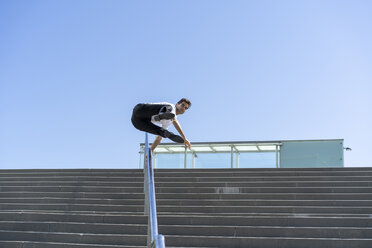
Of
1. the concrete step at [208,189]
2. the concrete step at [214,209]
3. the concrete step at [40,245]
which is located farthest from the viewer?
the concrete step at [208,189]

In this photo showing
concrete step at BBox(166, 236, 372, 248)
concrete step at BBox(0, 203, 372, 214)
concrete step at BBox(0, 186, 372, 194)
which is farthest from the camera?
concrete step at BBox(0, 186, 372, 194)

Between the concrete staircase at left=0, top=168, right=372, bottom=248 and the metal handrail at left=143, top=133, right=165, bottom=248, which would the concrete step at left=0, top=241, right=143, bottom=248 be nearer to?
the concrete staircase at left=0, top=168, right=372, bottom=248

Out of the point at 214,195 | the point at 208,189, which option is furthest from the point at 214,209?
the point at 208,189

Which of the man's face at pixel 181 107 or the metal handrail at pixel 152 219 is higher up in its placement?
the man's face at pixel 181 107

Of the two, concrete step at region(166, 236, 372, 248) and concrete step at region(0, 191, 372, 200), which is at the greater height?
concrete step at region(0, 191, 372, 200)

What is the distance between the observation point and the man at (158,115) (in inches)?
240

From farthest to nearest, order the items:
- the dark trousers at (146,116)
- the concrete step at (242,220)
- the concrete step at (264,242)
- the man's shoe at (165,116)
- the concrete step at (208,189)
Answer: the concrete step at (208,189) < the concrete step at (242,220) < the concrete step at (264,242) < the dark trousers at (146,116) < the man's shoe at (165,116)

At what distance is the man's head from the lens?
6.37 metres

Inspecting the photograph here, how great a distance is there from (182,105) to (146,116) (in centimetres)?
52

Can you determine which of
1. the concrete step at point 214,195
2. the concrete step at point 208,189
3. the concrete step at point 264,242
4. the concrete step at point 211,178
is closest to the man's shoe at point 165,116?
the concrete step at point 264,242

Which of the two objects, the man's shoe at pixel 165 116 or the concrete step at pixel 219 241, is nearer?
the man's shoe at pixel 165 116

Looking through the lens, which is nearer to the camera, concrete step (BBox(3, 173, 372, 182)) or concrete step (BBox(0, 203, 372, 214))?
concrete step (BBox(0, 203, 372, 214))

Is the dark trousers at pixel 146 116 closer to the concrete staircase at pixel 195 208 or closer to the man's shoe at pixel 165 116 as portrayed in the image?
the man's shoe at pixel 165 116

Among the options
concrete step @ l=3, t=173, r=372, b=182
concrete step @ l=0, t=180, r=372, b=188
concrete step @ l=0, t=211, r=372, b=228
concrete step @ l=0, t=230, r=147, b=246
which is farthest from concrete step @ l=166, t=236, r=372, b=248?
concrete step @ l=3, t=173, r=372, b=182
